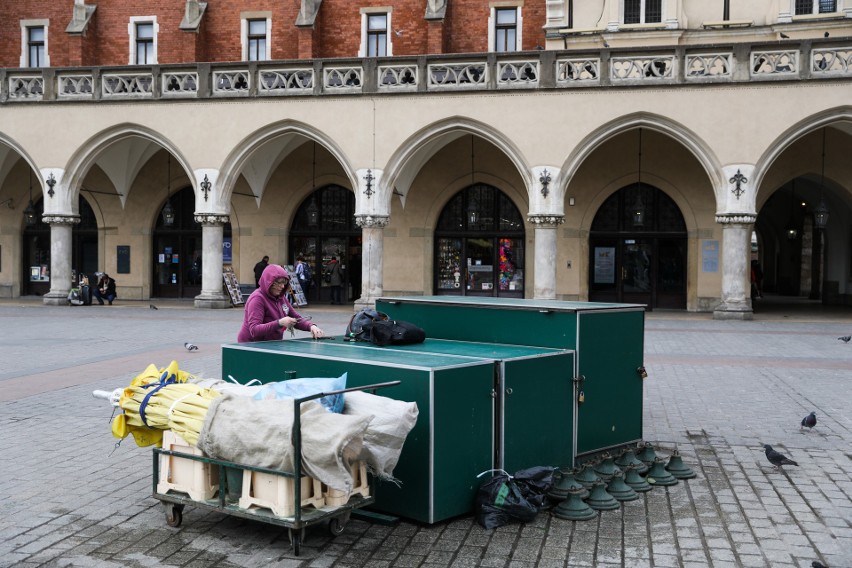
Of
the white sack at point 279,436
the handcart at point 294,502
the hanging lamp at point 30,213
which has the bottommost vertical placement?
the handcart at point 294,502

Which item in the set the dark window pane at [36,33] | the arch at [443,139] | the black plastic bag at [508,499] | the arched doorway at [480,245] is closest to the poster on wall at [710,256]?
the arched doorway at [480,245]

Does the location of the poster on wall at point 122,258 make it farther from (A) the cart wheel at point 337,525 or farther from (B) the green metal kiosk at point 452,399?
(A) the cart wheel at point 337,525

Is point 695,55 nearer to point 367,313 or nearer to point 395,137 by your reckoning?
point 395,137

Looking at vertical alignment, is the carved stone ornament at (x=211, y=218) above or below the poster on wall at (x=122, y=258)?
above

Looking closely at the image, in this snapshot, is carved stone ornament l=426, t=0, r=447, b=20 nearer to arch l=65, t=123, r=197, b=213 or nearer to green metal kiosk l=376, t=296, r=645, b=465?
arch l=65, t=123, r=197, b=213

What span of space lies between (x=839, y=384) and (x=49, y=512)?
9377 millimetres

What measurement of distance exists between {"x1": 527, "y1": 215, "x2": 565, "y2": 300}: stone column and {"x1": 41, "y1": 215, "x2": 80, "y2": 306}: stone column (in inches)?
510

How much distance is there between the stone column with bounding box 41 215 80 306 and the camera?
81.9ft

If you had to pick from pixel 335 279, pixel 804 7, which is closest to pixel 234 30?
pixel 335 279

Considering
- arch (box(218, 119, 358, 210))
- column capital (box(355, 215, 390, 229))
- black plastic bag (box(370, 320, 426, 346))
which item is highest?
arch (box(218, 119, 358, 210))

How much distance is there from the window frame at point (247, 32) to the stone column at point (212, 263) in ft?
22.1

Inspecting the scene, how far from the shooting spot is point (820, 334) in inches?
704

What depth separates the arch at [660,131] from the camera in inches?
835

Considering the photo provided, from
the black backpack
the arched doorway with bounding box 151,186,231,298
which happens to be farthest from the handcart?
the arched doorway with bounding box 151,186,231,298
